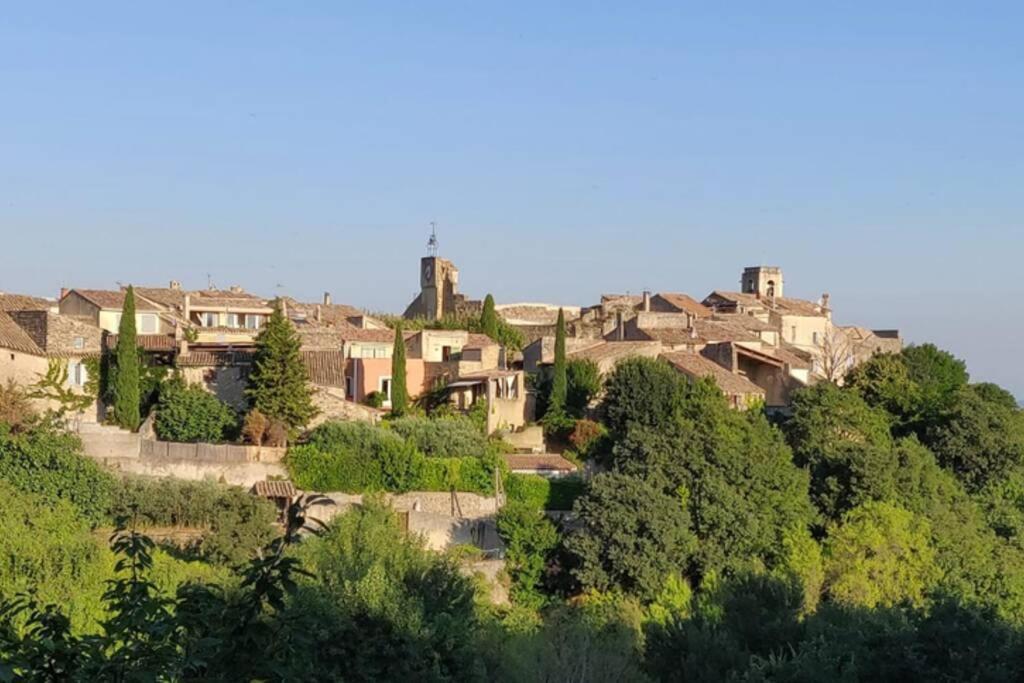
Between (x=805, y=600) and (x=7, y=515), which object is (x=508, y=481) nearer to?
(x=805, y=600)

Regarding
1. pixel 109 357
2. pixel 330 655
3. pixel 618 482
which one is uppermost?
pixel 109 357

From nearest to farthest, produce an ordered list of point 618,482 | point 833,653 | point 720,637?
point 833,653 → point 720,637 → point 618,482

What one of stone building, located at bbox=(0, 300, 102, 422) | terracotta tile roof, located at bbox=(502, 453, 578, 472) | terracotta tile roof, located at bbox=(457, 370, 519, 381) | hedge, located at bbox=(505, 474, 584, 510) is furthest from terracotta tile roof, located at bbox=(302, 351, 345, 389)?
hedge, located at bbox=(505, 474, 584, 510)

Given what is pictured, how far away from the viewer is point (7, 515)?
1136 inches

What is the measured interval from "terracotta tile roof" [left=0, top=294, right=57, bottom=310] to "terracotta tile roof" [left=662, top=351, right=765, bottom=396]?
18858mm

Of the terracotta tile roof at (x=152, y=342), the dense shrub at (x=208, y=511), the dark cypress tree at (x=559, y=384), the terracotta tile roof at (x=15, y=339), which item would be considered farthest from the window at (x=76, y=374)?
the dark cypress tree at (x=559, y=384)

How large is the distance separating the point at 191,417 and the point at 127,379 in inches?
82.2

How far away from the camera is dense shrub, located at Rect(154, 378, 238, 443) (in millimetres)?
35375

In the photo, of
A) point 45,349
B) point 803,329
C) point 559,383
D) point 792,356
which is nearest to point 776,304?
point 803,329

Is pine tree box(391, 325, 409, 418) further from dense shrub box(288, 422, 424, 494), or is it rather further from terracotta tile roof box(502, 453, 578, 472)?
dense shrub box(288, 422, 424, 494)

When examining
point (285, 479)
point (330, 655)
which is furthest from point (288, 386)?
point (330, 655)

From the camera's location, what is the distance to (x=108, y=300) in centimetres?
4306

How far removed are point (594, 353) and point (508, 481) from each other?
881 centimetres

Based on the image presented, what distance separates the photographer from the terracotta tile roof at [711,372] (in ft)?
132
